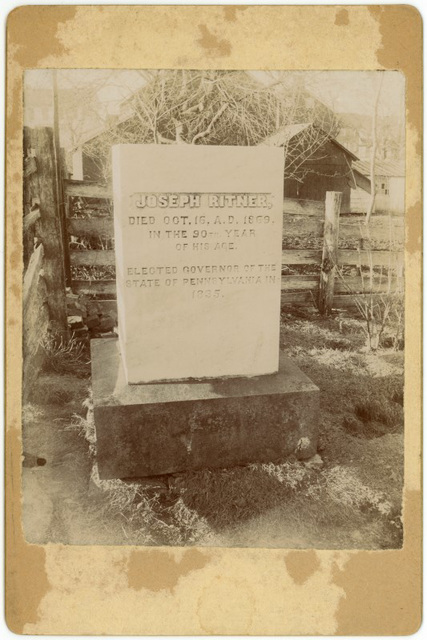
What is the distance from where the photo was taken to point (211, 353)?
2.72 m

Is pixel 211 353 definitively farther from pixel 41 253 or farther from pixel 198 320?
pixel 41 253

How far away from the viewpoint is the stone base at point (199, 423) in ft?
8.47

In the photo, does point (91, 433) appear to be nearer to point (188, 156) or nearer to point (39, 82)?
point (188, 156)

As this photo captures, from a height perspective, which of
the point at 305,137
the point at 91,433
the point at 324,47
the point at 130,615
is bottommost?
the point at 130,615

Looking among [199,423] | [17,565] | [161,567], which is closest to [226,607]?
[161,567]

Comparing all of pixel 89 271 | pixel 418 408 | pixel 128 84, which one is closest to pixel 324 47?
pixel 128 84

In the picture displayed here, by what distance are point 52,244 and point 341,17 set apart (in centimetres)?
245

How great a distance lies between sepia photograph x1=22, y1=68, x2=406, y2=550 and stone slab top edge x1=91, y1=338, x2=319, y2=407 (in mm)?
12

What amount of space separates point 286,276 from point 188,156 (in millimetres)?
2053

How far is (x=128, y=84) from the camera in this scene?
8.37ft

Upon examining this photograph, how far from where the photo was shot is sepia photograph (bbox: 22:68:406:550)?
2.49m

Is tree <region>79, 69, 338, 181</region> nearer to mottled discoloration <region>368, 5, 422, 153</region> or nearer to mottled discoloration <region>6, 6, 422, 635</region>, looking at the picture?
mottled discoloration <region>6, 6, 422, 635</region>

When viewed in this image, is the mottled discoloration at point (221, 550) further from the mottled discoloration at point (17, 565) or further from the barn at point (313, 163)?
the barn at point (313, 163)

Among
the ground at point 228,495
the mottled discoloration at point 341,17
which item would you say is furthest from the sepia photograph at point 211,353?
the mottled discoloration at point 341,17
